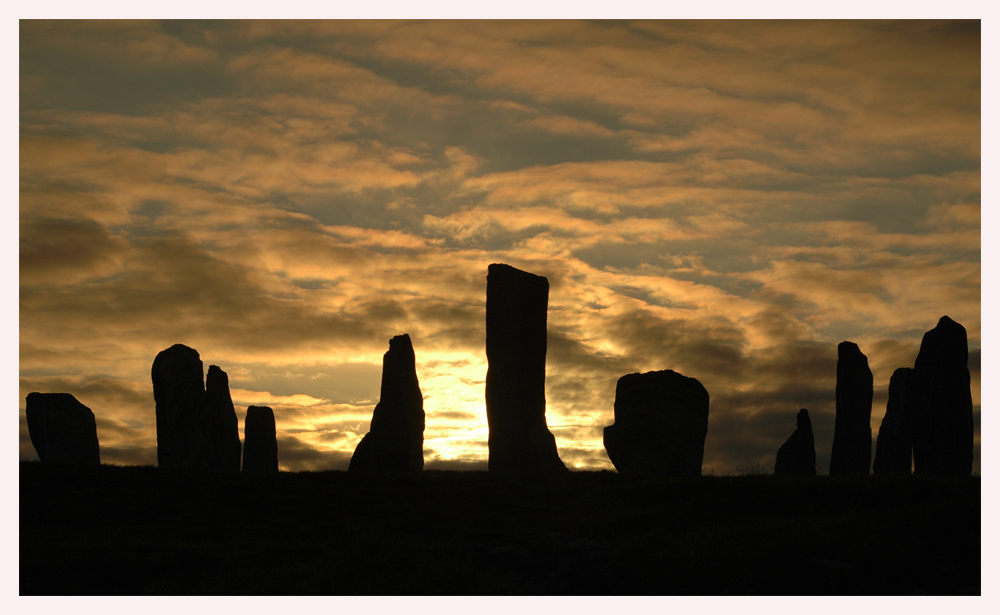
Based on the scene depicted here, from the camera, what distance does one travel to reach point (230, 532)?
70.2ft

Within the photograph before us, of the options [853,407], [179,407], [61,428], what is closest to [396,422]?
[179,407]

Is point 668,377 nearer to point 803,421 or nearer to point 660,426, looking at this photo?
point 660,426

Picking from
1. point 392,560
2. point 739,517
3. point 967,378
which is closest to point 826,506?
point 739,517

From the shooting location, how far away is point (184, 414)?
35281mm

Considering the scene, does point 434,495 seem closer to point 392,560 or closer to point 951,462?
point 392,560

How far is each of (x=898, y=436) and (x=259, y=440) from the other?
26.9 metres

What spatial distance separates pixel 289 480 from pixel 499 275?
1415 cm

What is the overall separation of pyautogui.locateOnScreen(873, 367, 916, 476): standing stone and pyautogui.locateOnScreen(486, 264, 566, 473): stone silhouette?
37.6ft

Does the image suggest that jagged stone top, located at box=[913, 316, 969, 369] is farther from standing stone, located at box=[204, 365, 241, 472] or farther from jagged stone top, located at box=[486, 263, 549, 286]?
standing stone, located at box=[204, 365, 241, 472]

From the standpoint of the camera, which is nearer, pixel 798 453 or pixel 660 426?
pixel 660 426

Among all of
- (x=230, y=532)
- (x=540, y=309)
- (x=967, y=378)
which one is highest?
(x=540, y=309)

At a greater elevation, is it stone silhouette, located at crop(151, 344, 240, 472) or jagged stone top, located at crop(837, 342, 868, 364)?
jagged stone top, located at crop(837, 342, 868, 364)

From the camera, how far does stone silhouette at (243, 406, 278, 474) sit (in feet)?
144

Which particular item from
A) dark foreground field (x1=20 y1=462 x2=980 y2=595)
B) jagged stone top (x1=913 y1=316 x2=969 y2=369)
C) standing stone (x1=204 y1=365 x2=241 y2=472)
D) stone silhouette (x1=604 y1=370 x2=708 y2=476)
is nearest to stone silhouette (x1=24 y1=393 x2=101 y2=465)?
standing stone (x1=204 y1=365 x2=241 y2=472)
